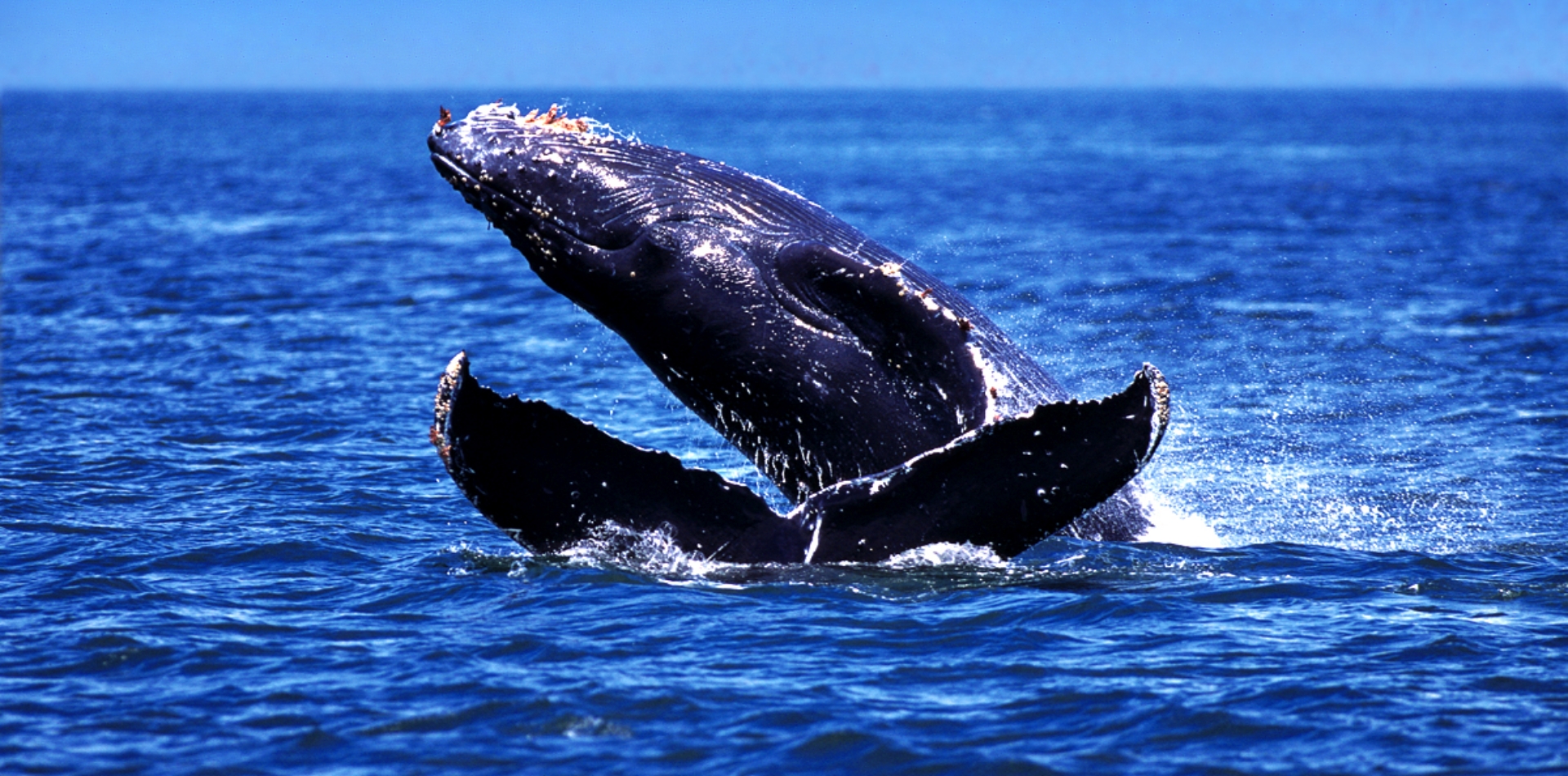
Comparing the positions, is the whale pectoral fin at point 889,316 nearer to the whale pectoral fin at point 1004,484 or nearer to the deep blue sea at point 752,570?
the whale pectoral fin at point 1004,484

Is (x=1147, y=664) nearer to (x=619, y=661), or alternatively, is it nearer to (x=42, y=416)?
(x=619, y=661)

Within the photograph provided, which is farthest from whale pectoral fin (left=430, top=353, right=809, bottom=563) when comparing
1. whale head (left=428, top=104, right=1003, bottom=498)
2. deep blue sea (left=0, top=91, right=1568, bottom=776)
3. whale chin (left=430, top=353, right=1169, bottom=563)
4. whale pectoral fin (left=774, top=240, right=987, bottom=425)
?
whale pectoral fin (left=774, top=240, right=987, bottom=425)

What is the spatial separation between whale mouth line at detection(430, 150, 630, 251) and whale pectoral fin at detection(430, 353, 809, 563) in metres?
1.38

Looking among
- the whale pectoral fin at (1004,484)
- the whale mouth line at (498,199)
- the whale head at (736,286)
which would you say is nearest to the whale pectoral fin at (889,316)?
the whale head at (736,286)

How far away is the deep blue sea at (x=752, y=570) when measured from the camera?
8.05m

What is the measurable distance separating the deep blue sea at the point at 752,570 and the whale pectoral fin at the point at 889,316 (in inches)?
44.8

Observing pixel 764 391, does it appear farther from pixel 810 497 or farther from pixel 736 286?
pixel 810 497

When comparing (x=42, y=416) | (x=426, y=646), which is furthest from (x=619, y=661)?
(x=42, y=416)

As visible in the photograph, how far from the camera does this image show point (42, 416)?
56.3 feet

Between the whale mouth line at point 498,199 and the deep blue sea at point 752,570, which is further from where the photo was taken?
the whale mouth line at point 498,199

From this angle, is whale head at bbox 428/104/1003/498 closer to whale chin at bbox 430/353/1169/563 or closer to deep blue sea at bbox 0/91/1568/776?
whale chin at bbox 430/353/1169/563

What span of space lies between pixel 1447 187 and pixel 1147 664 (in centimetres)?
5303

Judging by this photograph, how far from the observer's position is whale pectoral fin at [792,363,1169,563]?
8.97 m

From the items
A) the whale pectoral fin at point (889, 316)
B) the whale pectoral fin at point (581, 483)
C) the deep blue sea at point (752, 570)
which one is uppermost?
the whale pectoral fin at point (889, 316)
